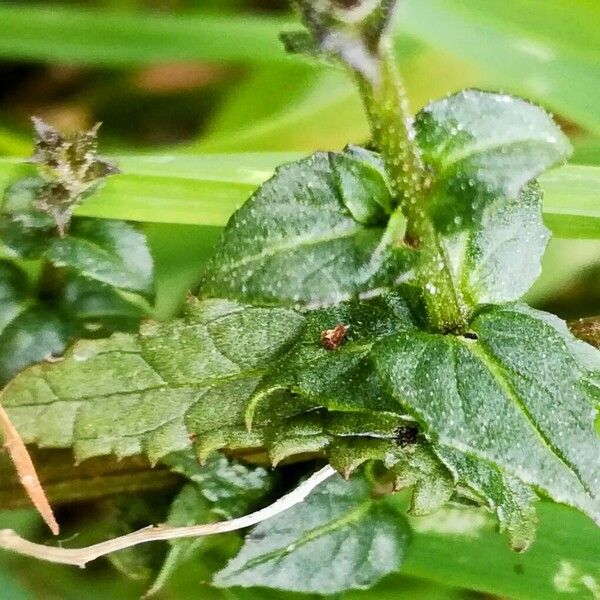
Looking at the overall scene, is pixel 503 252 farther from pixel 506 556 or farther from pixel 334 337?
pixel 506 556

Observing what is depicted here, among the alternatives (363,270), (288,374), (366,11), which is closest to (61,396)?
(288,374)

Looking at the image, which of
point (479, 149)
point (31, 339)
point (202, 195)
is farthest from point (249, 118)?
point (479, 149)

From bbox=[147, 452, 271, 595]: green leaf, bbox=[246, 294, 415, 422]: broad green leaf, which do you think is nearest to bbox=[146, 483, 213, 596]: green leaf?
bbox=[147, 452, 271, 595]: green leaf

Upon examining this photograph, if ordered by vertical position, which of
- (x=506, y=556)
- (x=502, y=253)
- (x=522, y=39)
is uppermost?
(x=522, y=39)

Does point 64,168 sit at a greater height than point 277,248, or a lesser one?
greater

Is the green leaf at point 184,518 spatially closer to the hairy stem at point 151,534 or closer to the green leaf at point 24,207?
the hairy stem at point 151,534
